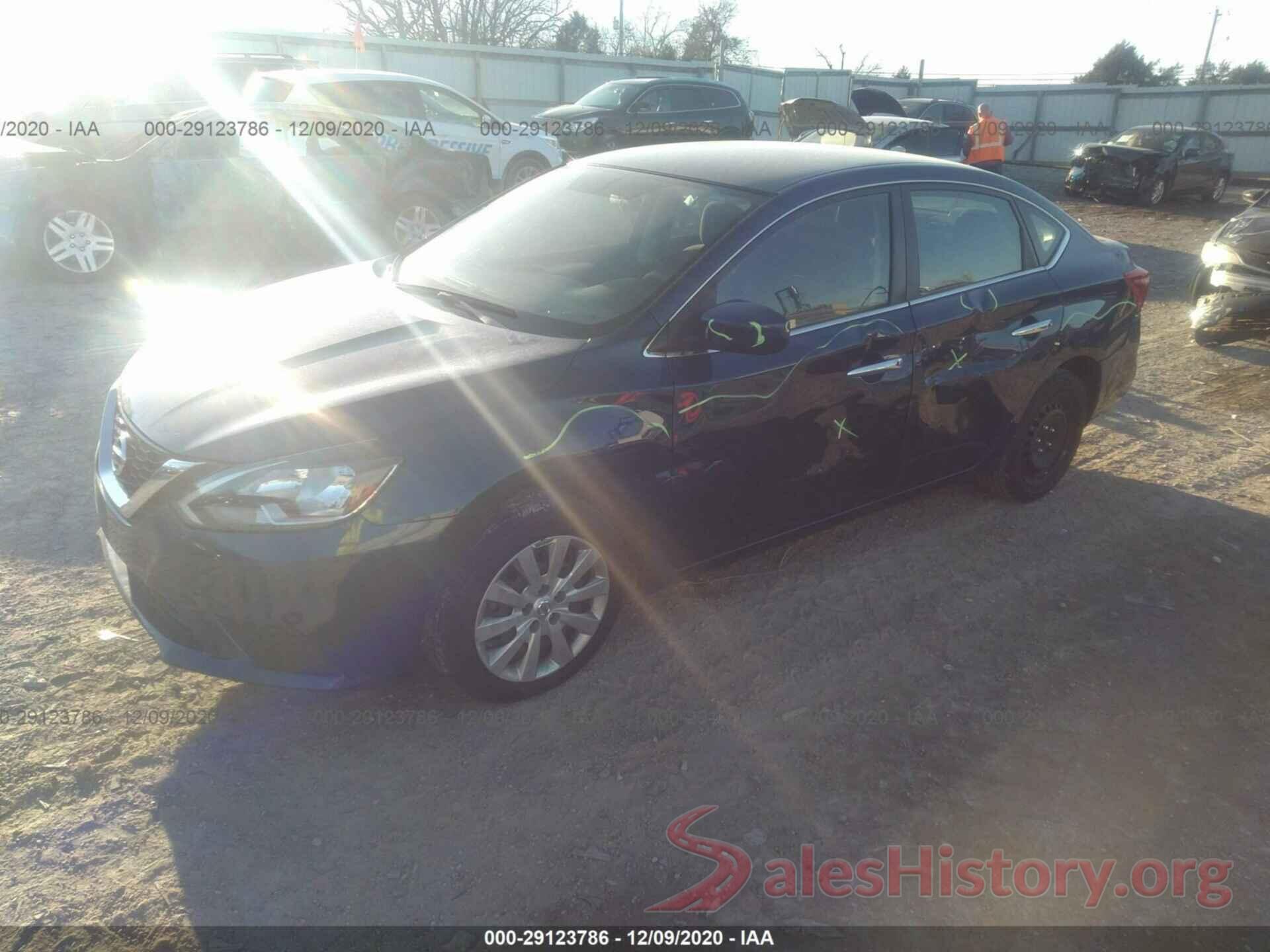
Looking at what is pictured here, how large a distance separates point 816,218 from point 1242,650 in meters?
2.45

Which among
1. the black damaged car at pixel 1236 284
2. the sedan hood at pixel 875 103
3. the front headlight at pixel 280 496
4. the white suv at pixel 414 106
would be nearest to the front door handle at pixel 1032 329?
the front headlight at pixel 280 496

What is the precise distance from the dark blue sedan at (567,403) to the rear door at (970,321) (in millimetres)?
16

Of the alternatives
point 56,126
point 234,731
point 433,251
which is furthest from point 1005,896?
point 56,126

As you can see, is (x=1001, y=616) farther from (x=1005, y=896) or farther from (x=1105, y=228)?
(x=1105, y=228)

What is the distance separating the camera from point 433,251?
414 cm

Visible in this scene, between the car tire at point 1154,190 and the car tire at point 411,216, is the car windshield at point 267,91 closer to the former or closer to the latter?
the car tire at point 411,216

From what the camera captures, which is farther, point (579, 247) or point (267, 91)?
point (267, 91)

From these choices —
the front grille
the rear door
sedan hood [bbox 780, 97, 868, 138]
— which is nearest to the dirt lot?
the rear door

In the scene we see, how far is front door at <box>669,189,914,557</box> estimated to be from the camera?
10.9 feet

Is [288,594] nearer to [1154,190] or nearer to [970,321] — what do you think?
[970,321]

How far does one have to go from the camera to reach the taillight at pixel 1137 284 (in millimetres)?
4895

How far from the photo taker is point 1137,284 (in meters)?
4.93

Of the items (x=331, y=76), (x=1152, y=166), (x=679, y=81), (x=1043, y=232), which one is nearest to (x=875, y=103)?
(x=1152, y=166)

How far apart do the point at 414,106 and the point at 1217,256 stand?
8.08 metres
